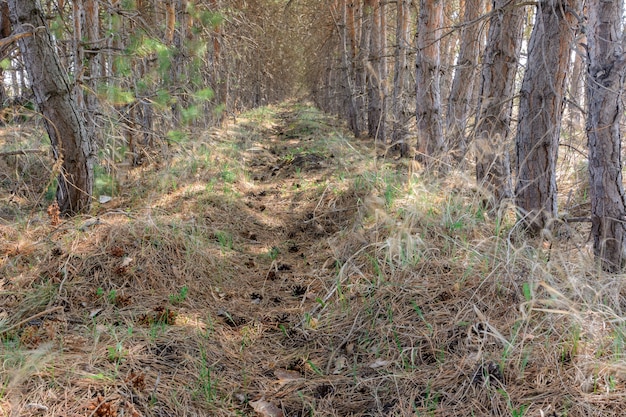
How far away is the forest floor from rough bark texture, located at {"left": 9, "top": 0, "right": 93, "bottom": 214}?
306mm

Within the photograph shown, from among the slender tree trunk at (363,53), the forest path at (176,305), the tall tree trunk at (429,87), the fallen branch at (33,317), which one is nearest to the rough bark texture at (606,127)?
the forest path at (176,305)

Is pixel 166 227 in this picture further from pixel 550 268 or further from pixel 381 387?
pixel 550 268

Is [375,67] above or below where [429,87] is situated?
above

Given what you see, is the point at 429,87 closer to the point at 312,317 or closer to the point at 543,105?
the point at 543,105

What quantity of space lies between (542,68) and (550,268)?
157cm

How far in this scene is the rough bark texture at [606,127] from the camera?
2.69 m

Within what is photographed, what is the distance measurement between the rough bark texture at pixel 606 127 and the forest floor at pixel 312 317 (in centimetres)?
20

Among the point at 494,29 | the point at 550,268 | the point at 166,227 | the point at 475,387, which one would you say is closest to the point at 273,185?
the point at 166,227

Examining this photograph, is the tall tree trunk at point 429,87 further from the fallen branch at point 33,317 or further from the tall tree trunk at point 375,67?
the fallen branch at point 33,317

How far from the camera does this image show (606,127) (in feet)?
9.22

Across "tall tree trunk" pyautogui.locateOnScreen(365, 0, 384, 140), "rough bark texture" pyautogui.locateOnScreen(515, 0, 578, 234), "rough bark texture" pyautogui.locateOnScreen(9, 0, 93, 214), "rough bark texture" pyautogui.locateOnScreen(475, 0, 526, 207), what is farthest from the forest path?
"tall tree trunk" pyautogui.locateOnScreen(365, 0, 384, 140)

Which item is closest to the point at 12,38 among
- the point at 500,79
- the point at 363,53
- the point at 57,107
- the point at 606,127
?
the point at 57,107

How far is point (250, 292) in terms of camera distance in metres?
3.44

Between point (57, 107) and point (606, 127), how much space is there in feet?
14.2
